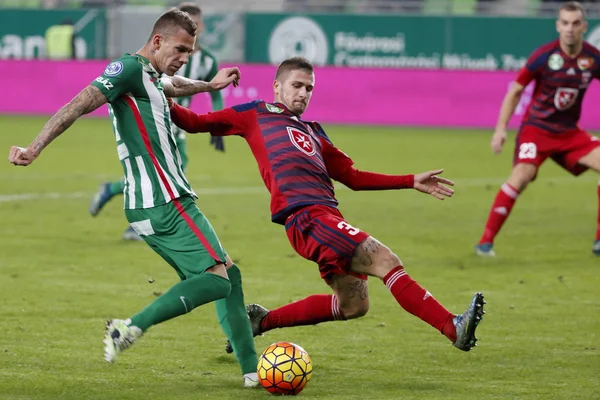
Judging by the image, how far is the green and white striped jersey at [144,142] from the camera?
18.2ft

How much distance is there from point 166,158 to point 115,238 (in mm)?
5651

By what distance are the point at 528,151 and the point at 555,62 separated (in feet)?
2.80

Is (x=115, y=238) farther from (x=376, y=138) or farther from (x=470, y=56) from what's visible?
(x=470, y=56)

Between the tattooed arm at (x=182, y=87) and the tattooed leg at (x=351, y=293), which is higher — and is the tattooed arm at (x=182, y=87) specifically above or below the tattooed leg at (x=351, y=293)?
above

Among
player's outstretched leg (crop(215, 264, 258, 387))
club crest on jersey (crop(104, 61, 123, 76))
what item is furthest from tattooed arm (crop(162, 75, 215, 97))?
player's outstretched leg (crop(215, 264, 258, 387))

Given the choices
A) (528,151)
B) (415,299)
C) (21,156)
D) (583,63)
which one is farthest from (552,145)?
(21,156)

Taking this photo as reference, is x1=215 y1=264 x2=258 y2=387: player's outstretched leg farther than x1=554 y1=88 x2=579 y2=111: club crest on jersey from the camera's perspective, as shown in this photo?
No

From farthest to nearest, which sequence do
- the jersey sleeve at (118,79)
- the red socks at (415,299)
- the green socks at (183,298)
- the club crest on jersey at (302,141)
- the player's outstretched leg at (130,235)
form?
the player's outstretched leg at (130,235) < the club crest on jersey at (302,141) < the red socks at (415,299) < the jersey sleeve at (118,79) < the green socks at (183,298)

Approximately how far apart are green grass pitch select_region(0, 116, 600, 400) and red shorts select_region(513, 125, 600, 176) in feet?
3.01

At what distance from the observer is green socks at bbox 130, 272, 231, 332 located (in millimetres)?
5262

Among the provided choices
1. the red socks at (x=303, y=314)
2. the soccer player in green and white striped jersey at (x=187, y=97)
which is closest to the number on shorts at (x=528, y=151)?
the soccer player in green and white striped jersey at (x=187, y=97)

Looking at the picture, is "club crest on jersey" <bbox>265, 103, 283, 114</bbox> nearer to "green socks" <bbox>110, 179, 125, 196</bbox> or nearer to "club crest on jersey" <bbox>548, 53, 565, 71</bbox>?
"club crest on jersey" <bbox>548, 53, 565, 71</bbox>

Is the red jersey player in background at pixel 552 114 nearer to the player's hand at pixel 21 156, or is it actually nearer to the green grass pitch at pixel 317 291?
the green grass pitch at pixel 317 291

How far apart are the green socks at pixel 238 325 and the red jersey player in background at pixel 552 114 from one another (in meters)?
4.99
